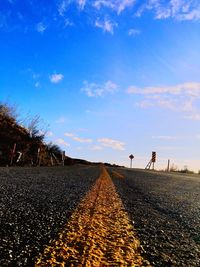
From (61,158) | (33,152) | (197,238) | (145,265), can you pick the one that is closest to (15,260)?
(145,265)

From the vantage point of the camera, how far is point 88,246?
1.33 meters

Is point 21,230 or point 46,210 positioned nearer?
point 21,230

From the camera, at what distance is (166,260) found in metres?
1.30

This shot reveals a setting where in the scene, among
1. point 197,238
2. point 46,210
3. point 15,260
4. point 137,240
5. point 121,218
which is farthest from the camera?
point 46,210

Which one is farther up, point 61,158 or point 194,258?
point 61,158

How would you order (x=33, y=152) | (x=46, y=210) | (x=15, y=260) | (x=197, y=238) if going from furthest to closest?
(x=33, y=152)
(x=46, y=210)
(x=197, y=238)
(x=15, y=260)

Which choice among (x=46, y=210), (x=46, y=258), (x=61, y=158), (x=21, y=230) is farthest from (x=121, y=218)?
(x=61, y=158)

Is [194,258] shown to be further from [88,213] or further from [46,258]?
[88,213]

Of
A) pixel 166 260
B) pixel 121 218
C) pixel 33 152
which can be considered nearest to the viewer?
pixel 166 260

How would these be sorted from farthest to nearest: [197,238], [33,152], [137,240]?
[33,152] < [197,238] < [137,240]

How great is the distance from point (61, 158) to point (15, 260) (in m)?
28.0

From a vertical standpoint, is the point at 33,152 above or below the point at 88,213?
above

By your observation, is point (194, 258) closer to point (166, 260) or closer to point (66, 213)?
point (166, 260)

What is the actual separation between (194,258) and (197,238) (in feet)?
1.71
